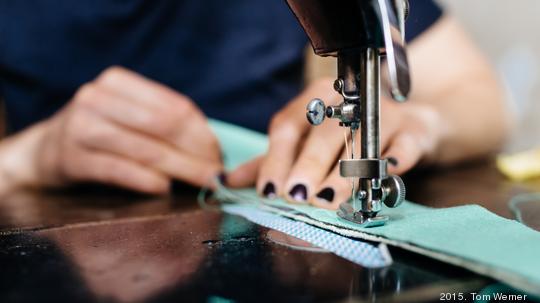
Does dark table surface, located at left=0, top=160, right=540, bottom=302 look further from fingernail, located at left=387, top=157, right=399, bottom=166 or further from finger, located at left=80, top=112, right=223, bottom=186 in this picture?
finger, located at left=80, top=112, right=223, bottom=186

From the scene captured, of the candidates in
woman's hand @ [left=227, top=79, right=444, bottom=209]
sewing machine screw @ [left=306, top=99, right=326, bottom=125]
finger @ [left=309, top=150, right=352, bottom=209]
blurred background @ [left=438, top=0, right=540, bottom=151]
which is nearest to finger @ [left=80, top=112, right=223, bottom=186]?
woman's hand @ [left=227, top=79, right=444, bottom=209]

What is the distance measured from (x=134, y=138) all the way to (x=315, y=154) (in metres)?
0.40

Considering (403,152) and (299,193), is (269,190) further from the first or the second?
(403,152)

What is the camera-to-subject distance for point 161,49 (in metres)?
1.21

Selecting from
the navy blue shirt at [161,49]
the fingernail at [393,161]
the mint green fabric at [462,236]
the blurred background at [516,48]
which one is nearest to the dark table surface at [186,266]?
the mint green fabric at [462,236]

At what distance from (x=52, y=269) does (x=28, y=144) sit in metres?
0.77

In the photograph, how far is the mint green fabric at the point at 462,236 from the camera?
0.39 meters

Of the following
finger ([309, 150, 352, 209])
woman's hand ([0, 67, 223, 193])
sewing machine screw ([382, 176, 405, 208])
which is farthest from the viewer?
woman's hand ([0, 67, 223, 193])

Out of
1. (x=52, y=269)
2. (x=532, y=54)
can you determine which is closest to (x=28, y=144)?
(x=52, y=269)

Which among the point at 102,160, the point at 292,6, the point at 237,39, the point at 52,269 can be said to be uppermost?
the point at 237,39

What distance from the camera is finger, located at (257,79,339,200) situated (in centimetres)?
71

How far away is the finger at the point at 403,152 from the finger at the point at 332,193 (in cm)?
13

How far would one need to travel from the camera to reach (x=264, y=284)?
0.39 meters

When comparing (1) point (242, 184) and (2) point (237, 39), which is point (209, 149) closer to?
(1) point (242, 184)
